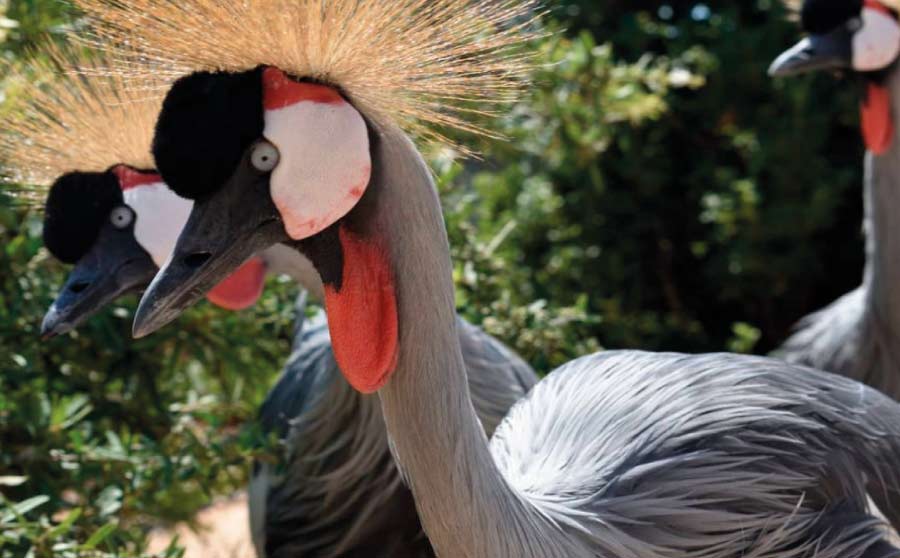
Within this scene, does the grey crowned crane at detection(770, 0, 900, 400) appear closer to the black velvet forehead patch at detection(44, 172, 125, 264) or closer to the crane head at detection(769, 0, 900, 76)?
the crane head at detection(769, 0, 900, 76)

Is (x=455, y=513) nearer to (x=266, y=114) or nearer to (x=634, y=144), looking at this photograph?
(x=266, y=114)

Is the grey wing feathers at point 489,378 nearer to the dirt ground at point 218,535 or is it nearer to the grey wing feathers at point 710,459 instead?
the grey wing feathers at point 710,459

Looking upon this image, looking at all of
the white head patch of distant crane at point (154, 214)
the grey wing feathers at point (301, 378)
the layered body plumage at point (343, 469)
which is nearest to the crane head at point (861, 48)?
the layered body plumage at point (343, 469)

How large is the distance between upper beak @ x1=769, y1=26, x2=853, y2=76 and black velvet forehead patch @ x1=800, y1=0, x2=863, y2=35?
0.05 feet

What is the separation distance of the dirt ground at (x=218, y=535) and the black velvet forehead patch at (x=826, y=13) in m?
1.57

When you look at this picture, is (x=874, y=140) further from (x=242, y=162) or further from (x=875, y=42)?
(x=242, y=162)

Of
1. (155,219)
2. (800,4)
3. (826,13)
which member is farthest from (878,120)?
(155,219)

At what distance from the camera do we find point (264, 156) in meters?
1.17

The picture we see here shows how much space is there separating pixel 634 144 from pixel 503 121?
0.90 metres

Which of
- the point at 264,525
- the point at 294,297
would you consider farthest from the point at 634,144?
the point at 264,525

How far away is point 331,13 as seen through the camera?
1183 millimetres

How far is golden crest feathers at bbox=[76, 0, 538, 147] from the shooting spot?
118 cm

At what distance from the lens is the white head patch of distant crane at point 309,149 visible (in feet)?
3.84

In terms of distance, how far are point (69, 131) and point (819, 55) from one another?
151cm
